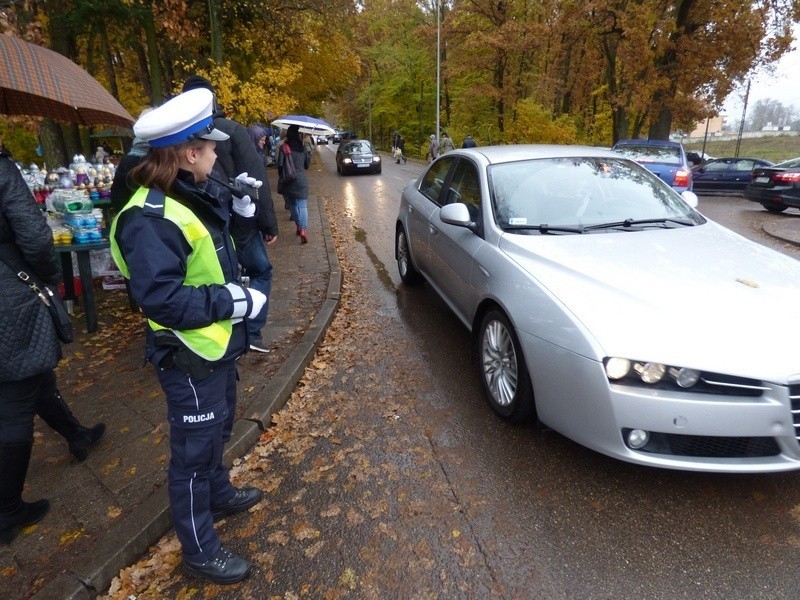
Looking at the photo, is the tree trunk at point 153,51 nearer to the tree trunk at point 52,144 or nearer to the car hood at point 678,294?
the tree trunk at point 52,144

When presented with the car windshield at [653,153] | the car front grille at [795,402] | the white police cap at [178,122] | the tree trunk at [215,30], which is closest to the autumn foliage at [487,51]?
the tree trunk at [215,30]

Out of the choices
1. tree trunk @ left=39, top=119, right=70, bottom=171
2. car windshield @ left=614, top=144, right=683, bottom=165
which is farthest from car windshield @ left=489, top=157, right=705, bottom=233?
tree trunk @ left=39, top=119, right=70, bottom=171

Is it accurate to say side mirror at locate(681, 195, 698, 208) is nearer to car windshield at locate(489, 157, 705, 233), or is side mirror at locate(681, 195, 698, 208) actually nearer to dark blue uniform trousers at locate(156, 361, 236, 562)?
car windshield at locate(489, 157, 705, 233)

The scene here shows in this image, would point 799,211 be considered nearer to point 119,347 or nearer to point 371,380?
→ point 371,380

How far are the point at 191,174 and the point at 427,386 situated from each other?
2.59 metres

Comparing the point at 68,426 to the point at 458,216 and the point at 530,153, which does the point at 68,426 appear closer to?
the point at 458,216

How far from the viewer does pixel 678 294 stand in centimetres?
281

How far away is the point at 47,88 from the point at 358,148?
21.5 m

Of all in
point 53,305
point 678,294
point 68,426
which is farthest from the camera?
point 68,426

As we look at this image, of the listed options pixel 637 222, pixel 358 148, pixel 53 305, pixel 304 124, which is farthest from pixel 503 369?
pixel 358 148

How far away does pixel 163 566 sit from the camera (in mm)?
2514

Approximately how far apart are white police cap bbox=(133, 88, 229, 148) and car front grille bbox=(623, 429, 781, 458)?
91.7 inches

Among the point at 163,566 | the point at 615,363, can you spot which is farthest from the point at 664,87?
the point at 163,566

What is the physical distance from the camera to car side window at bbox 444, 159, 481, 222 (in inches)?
168
